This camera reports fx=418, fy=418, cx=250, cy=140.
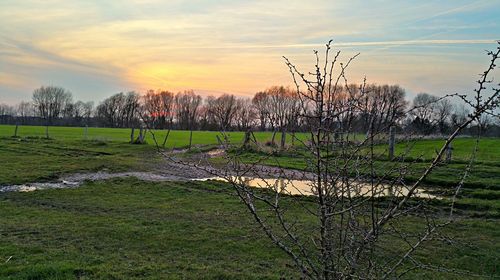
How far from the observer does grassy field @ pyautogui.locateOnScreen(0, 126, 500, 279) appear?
6.74 metres

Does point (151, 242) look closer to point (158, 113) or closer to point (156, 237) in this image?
point (156, 237)

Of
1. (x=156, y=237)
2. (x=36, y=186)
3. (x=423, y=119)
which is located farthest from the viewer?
(x=36, y=186)

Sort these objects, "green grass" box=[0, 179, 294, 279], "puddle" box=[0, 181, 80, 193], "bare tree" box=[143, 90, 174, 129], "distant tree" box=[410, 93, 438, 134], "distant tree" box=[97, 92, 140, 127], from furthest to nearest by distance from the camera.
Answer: "distant tree" box=[97, 92, 140, 127]
"puddle" box=[0, 181, 80, 193]
"green grass" box=[0, 179, 294, 279]
"bare tree" box=[143, 90, 174, 129]
"distant tree" box=[410, 93, 438, 134]

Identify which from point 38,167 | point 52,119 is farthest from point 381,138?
point 52,119

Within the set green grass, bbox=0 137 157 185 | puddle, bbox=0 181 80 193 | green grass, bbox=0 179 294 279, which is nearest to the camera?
green grass, bbox=0 179 294 279

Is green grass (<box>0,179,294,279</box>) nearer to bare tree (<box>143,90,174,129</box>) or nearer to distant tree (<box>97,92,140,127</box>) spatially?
bare tree (<box>143,90,174,129</box>)

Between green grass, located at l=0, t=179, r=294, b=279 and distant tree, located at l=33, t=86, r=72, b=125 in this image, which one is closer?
green grass, located at l=0, t=179, r=294, b=279

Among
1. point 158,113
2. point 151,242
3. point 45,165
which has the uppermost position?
point 158,113

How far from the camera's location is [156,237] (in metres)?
8.55

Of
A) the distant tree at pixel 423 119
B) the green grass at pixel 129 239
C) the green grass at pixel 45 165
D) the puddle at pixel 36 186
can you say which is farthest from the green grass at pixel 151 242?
the green grass at pixel 45 165

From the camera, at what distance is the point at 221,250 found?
7895mm

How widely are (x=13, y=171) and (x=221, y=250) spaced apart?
1321 centimetres

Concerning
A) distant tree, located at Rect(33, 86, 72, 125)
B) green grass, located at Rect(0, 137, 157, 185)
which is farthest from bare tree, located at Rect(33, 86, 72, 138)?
green grass, located at Rect(0, 137, 157, 185)

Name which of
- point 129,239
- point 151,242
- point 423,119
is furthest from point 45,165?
point 423,119
